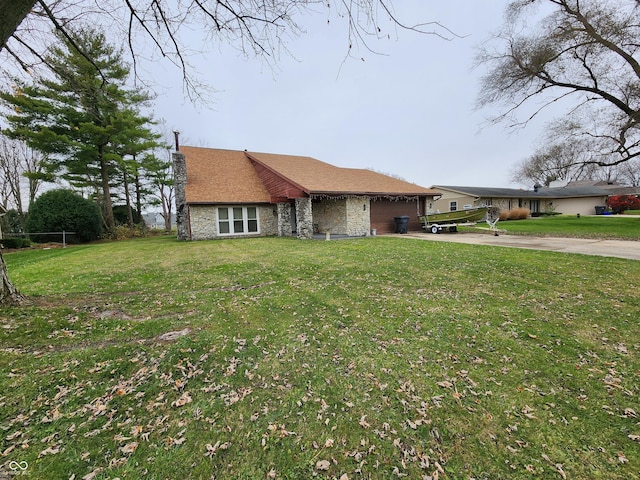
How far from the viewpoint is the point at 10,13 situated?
3.00 m

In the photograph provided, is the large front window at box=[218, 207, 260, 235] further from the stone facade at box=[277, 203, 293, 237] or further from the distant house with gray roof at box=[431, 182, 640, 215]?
the distant house with gray roof at box=[431, 182, 640, 215]

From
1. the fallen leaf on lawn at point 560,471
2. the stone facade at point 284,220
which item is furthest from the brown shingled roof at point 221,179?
the fallen leaf on lawn at point 560,471

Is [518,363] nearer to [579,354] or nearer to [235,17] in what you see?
[579,354]

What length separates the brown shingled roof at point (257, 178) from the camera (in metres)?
15.0

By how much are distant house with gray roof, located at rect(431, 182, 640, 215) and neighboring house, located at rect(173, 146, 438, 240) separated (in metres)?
11.8

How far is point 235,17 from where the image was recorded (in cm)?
376

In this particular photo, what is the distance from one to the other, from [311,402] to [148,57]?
18.4ft

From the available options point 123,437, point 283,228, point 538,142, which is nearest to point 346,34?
point 123,437

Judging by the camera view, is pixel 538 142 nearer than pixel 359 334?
No

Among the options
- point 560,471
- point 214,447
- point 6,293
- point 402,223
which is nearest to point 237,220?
point 402,223

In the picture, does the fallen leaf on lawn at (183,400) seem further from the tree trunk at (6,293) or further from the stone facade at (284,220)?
the stone facade at (284,220)

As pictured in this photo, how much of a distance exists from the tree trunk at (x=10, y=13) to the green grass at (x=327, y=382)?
369 cm

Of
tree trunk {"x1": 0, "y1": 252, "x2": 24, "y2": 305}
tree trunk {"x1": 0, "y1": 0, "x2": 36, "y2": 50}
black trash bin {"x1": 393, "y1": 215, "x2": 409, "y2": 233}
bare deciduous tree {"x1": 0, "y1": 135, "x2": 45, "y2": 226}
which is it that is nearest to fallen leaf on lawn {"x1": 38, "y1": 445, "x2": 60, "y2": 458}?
tree trunk {"x1": 0, "y1": 252, "x2": 24, "y2": 305}

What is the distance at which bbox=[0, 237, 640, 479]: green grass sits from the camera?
1973mm
